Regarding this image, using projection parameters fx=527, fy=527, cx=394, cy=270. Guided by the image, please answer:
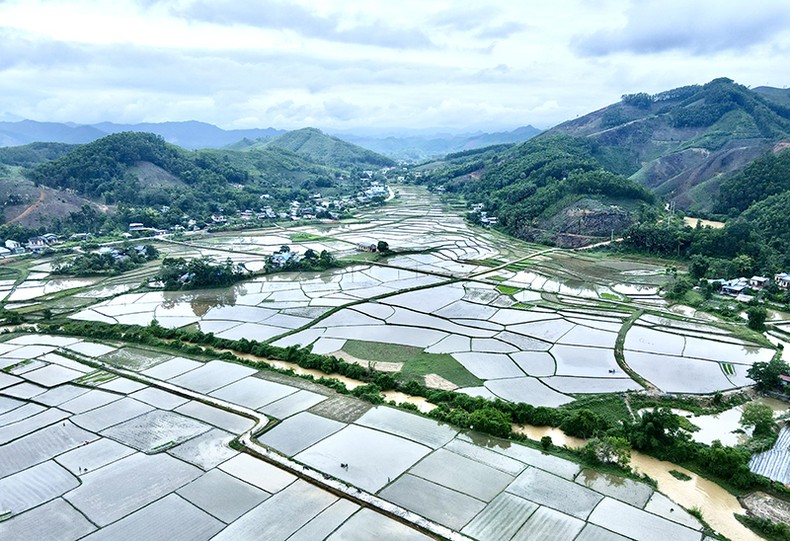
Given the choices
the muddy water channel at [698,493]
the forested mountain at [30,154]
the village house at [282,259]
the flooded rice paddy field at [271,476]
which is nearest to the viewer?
the muddy water channel at [698,493]

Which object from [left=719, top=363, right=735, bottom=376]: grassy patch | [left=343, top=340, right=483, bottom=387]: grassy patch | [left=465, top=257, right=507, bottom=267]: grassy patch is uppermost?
[left=465, top=257, right=507, bottom=267]: grassy patch

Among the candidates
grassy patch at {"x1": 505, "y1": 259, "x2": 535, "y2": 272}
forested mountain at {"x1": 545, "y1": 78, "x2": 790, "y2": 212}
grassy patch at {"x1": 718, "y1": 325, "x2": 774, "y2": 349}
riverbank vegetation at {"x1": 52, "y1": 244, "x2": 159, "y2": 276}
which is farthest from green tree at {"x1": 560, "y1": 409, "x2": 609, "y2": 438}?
forested mountain at {"x1": 545, "y1": 78, "x2": 790, "y2": 212}

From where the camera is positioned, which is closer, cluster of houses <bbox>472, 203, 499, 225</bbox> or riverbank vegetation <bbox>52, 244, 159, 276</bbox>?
riverbank vegetation <bbox>52, 244, 159, 276</bbox>

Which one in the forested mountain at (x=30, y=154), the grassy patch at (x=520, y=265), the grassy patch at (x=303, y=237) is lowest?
the grassy patch at (x=520, y=265)

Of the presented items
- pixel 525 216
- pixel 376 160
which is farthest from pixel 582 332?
pixel 376 160

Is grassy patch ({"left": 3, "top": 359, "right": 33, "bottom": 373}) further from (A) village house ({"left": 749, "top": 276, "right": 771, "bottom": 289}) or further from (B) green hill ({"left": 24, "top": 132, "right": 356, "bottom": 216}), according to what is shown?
(B) green hill ({"left": 24, "top": 132, "right": 356, "bottom": 216})

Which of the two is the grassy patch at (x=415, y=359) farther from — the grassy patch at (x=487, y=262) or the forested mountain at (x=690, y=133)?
the forested mountain at (x=690, y=133)

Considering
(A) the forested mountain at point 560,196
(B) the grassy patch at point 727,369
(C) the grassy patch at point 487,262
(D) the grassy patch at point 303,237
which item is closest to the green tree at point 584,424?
(B) the grassy patch at point 727,369

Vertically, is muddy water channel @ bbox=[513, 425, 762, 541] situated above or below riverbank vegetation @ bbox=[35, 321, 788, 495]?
below
